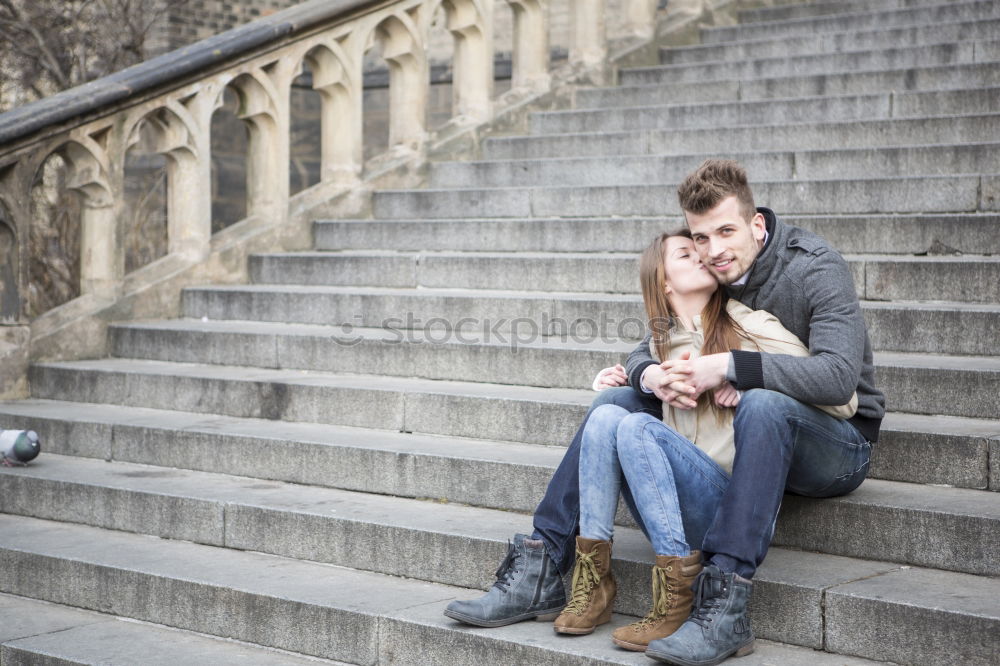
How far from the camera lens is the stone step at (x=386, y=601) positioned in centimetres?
309

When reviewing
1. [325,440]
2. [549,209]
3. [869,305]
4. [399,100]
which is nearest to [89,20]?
[399,100]

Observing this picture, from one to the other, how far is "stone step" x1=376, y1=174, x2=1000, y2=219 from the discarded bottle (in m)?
2.75

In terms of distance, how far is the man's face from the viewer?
3342mm

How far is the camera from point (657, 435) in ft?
10.6

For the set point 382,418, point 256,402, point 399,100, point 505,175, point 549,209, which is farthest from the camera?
point 399,100

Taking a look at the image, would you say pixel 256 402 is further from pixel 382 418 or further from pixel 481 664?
pixel 481 664

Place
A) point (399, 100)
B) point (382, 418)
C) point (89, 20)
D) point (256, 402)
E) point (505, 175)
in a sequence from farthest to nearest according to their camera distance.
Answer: point (89, 20), point (399, 100), point (505, 175), point (256, 402), point (382, 418)

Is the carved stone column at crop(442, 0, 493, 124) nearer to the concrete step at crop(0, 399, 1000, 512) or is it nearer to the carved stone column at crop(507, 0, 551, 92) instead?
the carved stone column at crop(507, 0, 551, 92)

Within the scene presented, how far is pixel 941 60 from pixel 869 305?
3201 mm

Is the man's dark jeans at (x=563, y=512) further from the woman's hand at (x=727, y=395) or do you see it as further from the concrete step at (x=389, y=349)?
the concrete step at (x=389, y=349)

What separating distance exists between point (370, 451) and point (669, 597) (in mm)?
1740

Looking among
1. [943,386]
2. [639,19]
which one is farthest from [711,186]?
[639,19]

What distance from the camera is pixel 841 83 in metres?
7.24

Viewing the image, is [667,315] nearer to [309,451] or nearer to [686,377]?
[686,377]
